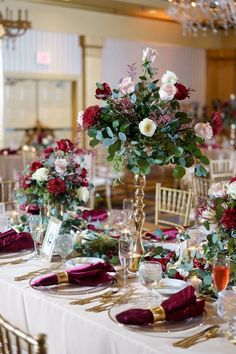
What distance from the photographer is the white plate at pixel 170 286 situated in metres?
2.20

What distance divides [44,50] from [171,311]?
8.20m

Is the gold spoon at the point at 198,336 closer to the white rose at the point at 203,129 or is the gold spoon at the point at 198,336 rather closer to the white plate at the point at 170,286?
the white plate at the point at 170,286

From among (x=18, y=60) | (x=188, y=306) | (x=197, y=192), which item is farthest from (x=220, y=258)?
(x=18, y=60)

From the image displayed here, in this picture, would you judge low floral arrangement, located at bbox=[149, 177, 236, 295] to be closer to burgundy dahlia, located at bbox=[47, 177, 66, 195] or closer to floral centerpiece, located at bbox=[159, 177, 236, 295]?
floral centerpiece, located at bbox=[159, 177, 236, 295]

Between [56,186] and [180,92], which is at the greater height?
[180,92]

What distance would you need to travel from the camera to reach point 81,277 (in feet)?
7.69

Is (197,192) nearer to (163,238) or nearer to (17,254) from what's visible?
(163,238)

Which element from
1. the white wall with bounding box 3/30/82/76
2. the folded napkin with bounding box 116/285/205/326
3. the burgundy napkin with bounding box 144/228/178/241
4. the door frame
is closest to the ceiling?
the white wall with bounding box 3/30/82/76

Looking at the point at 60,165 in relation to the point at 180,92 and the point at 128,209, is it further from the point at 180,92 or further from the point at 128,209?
the point at 180,92

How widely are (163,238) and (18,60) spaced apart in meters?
6.93

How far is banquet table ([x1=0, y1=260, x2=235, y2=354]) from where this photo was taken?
1787 millimetres

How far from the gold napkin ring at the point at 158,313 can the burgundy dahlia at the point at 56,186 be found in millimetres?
1160

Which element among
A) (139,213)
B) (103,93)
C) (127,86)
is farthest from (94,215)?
(127,86)

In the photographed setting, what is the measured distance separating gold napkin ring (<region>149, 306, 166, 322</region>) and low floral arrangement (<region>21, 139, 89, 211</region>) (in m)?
1.17
